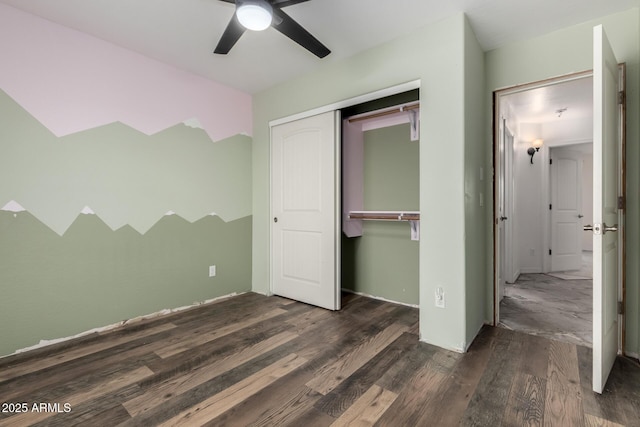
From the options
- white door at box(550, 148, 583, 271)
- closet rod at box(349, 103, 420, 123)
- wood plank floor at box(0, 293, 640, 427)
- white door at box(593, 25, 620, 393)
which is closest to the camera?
wood plank floor at box(0, 293, 640, 427)

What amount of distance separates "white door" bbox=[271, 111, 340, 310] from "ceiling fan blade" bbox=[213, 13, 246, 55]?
1174 millimetres

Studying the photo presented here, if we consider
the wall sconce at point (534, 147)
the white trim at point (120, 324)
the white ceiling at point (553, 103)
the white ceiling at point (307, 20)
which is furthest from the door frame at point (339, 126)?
the wall sconce at point (534, 147)

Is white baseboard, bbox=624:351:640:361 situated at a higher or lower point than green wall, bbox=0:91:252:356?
lower

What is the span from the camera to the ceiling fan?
1658 mm

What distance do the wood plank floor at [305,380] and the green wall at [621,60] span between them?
550 mm

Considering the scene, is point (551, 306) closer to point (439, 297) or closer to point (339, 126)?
point (439, 297)

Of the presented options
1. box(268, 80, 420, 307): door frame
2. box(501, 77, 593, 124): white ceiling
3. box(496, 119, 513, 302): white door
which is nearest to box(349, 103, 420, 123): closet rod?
box(268, 80, 420, 307): door frame

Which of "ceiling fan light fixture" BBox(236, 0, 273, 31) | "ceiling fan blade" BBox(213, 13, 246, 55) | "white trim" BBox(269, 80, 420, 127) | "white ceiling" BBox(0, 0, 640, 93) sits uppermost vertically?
"white ceiling" BBox(0, 0, 640, 93)

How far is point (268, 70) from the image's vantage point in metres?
3.07

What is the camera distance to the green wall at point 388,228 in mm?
3172

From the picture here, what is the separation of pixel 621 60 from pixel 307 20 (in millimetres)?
2210

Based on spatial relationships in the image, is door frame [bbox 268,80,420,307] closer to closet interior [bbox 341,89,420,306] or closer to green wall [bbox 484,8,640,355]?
closet interior [bbox 341,89,420,306]

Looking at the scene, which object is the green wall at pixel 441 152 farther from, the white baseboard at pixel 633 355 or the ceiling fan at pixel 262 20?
the white baseboard at pixel 633 355

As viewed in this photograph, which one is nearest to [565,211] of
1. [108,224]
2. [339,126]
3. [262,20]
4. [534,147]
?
[534,147]
